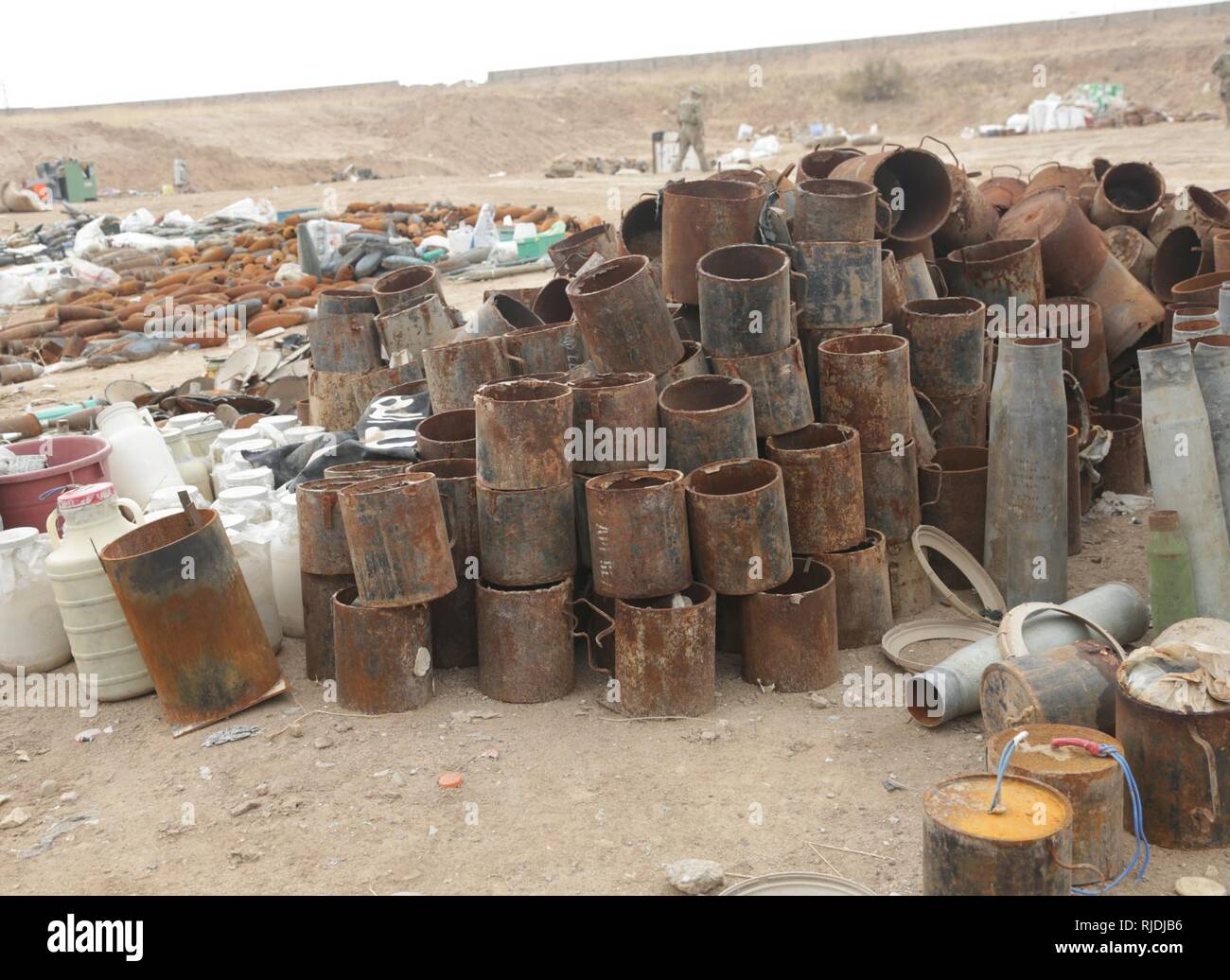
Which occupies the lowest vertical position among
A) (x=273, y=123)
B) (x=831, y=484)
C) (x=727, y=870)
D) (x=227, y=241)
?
(x=727, y=870)

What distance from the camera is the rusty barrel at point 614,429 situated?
163 inches

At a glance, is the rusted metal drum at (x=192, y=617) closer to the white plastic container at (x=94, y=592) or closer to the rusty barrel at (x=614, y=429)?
the white plastic container at (x=94, y=592)

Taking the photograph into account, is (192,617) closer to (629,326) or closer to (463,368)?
(463,368)

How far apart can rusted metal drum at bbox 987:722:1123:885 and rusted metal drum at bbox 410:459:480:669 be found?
2066 millimetres

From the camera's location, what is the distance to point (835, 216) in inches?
204

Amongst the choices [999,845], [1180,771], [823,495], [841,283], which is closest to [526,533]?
[823,495]

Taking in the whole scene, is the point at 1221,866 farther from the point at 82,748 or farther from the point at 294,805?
the point at 82,748

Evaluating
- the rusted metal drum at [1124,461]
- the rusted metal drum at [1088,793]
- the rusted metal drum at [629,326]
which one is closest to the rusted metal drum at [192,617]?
the rusted metal drum at [629,326]

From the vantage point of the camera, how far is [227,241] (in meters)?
16.2

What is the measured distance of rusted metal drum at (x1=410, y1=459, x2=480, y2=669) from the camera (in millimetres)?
4238

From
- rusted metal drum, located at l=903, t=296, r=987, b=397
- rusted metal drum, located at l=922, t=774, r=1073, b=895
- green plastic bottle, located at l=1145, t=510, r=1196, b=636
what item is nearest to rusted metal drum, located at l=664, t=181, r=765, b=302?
rusted metal drum, located at l=903, t=296, r=987, b=397

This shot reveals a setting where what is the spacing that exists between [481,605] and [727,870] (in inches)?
56.2

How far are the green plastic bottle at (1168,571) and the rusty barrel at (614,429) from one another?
1774 mm

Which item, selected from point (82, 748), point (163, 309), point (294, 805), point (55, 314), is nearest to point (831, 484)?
point (294, 805)
